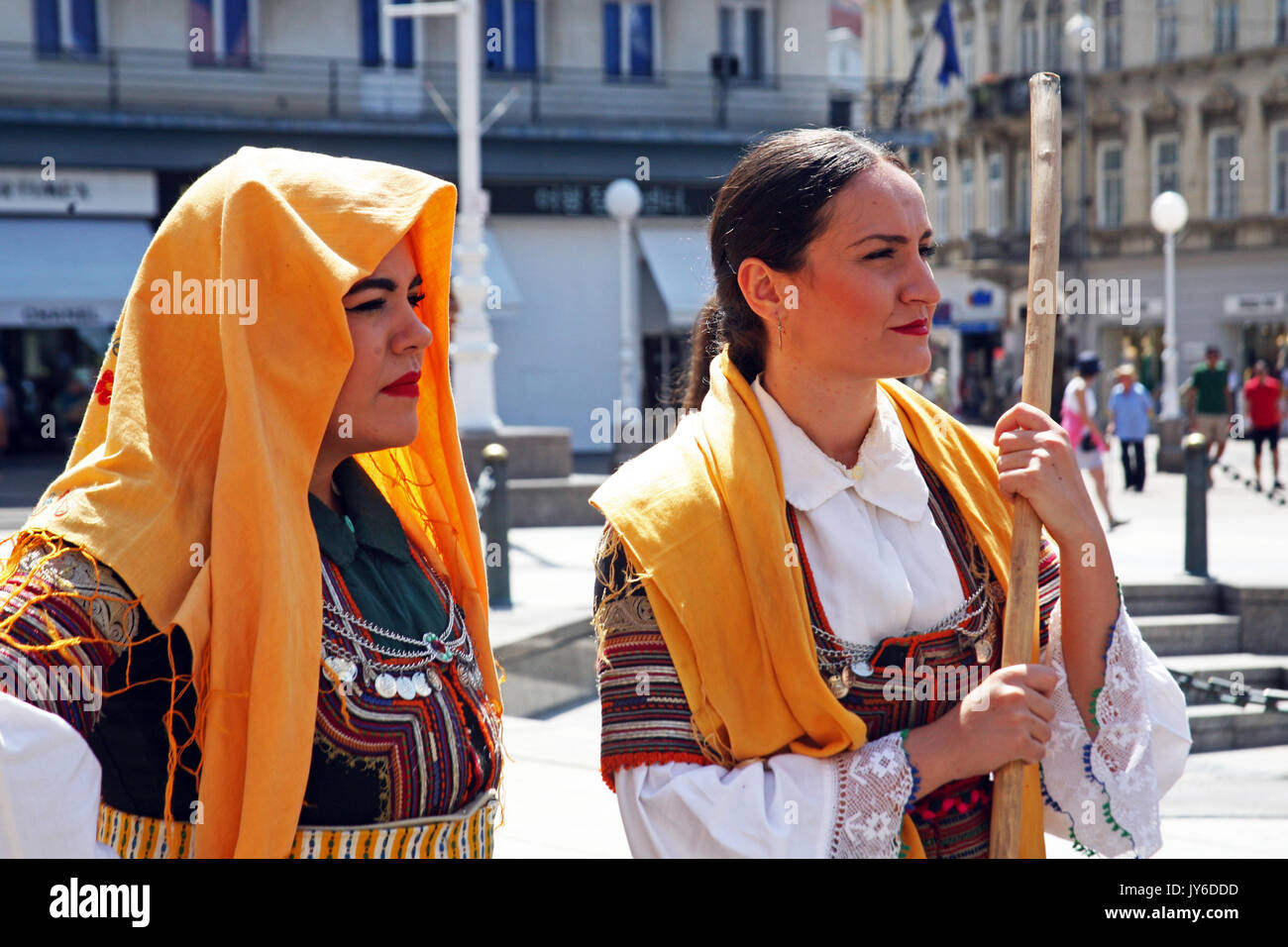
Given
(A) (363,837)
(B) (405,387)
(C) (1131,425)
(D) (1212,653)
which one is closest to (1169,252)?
(C) (1131,425)

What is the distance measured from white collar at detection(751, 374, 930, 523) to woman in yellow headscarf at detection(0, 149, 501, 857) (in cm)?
61

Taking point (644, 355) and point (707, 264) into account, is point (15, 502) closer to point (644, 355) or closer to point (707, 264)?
point (644, 355)

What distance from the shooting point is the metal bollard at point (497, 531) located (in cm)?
820

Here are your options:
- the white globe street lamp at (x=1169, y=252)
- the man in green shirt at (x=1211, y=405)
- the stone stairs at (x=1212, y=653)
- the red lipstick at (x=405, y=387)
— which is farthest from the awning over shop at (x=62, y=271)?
the red lipstick at (x=405, y=387)

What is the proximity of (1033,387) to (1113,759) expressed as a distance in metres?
0.62

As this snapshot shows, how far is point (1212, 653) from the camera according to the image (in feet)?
24.5

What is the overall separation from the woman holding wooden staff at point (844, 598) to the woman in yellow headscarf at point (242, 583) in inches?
13.6

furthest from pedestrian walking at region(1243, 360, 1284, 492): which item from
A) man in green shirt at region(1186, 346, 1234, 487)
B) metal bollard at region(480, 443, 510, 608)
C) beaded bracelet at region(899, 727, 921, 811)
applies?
beaded bracelet at region(899, 727, 921, 811)

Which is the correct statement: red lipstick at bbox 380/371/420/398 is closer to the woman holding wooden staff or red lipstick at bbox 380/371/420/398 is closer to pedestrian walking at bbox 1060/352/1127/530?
the woman holding wooden staff

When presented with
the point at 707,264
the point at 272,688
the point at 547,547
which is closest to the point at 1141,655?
the point at 707,264

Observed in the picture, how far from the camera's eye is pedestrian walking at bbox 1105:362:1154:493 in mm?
15672

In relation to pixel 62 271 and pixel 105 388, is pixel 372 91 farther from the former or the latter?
pixel 105 388

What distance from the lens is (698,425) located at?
233cm
